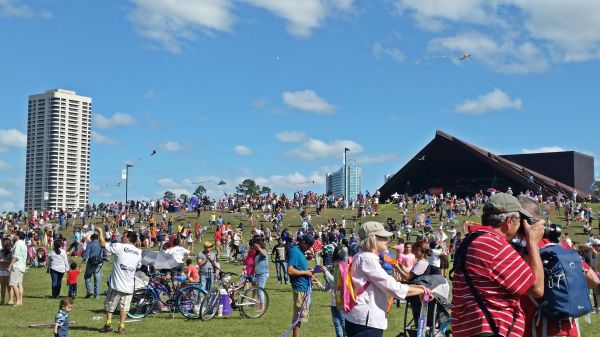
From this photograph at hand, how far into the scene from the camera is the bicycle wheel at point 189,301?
13570 millimetres

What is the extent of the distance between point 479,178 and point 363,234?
53.5 metres

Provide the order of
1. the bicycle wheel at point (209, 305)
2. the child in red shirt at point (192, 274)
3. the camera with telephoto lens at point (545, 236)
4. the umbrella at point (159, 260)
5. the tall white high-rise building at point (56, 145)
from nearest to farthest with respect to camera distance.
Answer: the camera with telephoto lens at point (545, 236)
the bicycle wheel at point (209, 305)
the umbrella at point (159, 260)
the child in red shirt at point (192, 274)
the tall white high-rise building at point (56, 145)

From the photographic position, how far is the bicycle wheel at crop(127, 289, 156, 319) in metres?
13.7

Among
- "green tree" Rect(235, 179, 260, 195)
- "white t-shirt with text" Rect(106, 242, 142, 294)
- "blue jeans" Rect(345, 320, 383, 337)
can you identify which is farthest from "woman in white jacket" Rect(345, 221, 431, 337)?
"green tree" Rect(235, 179, 260, 195)

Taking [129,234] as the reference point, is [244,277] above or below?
below

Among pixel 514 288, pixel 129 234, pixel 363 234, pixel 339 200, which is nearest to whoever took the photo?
pixel 514 288

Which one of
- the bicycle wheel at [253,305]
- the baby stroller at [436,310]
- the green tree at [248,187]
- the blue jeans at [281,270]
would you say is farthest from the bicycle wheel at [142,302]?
the green tree at [248,187]

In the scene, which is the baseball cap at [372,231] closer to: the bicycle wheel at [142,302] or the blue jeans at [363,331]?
the blue jeans at [363,331]

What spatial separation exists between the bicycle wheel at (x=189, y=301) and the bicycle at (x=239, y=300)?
0.24m

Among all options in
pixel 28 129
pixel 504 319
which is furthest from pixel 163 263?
pixel 28 129

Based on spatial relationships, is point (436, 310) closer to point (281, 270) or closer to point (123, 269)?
point (123, 269)

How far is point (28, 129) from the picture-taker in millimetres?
166750

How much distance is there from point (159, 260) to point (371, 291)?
1026 centimetres

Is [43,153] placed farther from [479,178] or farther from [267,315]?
[267,315]
